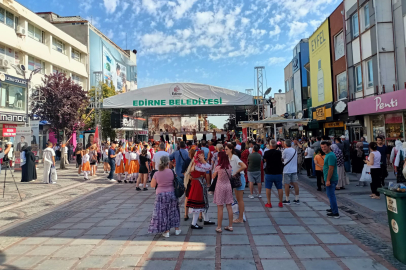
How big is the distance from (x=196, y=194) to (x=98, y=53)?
3894 centimetres

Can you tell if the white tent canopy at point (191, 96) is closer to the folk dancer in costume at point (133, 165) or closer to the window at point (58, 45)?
the folk dancer in costume at point (133, 165)

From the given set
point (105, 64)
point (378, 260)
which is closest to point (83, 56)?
point (105, 64)

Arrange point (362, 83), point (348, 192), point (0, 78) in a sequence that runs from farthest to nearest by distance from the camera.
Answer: point (362, 83)
point (0, 78)
point (348, 192)

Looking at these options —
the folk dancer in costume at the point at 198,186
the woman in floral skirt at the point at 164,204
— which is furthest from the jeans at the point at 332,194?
the woman in floral skirt at the point at 164,204

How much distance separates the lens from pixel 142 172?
393 inches

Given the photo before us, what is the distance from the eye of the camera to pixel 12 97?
69.9 feet

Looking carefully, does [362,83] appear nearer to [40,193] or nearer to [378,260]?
[378,260]

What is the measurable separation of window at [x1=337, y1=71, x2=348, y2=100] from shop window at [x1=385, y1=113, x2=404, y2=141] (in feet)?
13.0

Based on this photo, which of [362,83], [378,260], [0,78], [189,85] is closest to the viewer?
[378,260]

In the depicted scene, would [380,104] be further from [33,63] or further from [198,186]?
[33,63]

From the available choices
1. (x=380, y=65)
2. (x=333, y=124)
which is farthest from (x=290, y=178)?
(x=333, y=124)

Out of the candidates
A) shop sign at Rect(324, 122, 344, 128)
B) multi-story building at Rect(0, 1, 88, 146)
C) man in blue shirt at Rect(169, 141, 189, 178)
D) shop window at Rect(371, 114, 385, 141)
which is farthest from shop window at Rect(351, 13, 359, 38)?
multi-story building at Rect(0, 1, 88, 146)

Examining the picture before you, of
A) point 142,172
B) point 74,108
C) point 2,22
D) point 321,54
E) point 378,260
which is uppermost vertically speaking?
point 2,22

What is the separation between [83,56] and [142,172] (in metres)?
28.7
